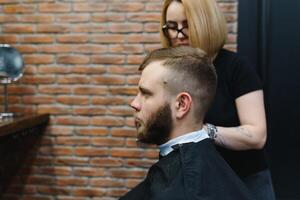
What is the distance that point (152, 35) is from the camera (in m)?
2.65

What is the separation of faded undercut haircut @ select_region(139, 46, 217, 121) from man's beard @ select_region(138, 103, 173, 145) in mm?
69

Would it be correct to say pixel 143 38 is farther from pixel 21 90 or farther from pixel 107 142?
pixel 21 90

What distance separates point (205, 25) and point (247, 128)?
18.0 inches

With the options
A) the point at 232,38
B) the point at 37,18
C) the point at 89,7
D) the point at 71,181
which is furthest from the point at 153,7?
the point at 71,181

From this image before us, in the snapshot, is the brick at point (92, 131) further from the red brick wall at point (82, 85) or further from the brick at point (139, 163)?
the brick at point (139, 163)

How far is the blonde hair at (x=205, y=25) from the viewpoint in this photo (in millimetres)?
1566

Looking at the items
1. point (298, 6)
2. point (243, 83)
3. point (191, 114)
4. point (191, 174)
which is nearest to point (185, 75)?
point (191, 114)

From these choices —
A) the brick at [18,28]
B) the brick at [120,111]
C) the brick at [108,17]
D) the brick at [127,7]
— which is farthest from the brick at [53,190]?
the brick at [127,7]

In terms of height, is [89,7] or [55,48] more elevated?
[89,7]

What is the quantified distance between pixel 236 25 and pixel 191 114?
152 cm

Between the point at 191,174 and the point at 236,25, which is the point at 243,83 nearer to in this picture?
the point at 191,174

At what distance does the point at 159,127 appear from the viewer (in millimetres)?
1226

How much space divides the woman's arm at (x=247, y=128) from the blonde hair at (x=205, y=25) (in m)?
0.25

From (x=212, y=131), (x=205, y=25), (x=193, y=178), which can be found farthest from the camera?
(x=205, y=25)
